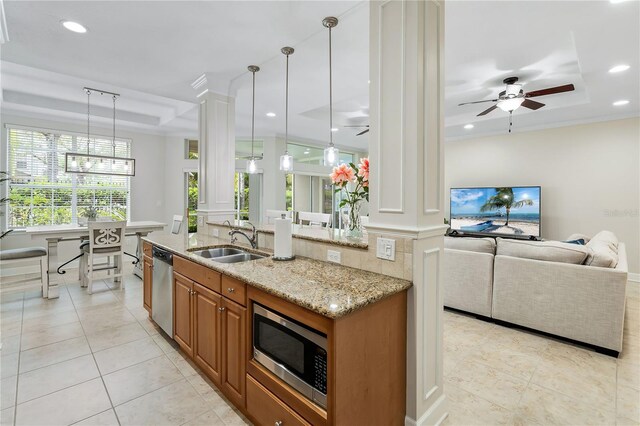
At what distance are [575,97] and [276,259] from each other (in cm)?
525

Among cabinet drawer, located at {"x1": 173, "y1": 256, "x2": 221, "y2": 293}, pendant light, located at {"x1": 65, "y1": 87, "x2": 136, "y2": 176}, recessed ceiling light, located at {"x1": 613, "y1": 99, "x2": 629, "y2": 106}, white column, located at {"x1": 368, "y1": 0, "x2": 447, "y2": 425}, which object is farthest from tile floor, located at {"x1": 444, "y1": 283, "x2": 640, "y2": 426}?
pendant light, located at {"x1": 65, "y1": 87, "x2": 136, "y2": 176}

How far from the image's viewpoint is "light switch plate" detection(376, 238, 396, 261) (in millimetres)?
1749

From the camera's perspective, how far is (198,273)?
226cm

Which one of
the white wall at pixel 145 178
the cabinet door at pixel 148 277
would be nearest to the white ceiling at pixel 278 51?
the white wall at pixel 145 178

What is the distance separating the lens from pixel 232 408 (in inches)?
77.5

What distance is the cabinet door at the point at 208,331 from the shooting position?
2037 mm

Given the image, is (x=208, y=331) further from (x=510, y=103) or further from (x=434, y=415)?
(x=510, y=103)

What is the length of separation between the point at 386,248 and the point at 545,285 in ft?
6.85

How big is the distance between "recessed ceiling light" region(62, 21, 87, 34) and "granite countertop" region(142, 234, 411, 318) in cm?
236

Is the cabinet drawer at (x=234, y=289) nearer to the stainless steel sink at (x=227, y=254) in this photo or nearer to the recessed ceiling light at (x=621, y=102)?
the stainless steel sink at (x=227, y=254)

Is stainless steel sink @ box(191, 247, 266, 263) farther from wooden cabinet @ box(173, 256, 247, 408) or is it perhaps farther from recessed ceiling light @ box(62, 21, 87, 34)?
recessed ceiling light @ box(62, 21, 87, 34)

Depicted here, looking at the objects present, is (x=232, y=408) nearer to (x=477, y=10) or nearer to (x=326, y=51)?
(x=326, y=51)

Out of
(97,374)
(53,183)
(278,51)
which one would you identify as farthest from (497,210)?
(53,183)

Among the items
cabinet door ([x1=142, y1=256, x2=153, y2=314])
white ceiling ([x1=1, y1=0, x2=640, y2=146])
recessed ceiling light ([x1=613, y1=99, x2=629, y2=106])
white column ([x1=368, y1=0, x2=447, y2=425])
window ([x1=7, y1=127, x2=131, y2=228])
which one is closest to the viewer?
white column ([x1=368, y1=0, x2=447, y2=425])
